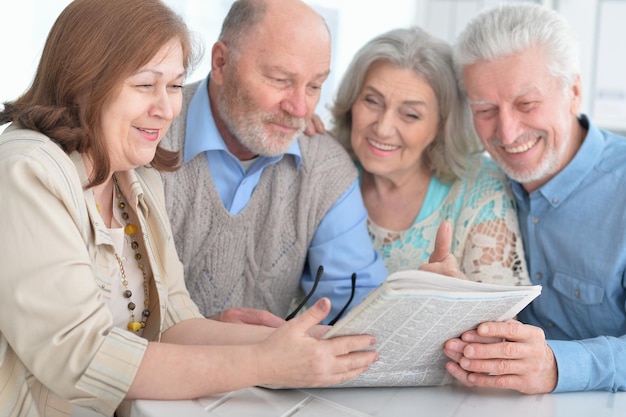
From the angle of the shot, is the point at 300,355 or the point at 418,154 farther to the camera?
the point at 418,154

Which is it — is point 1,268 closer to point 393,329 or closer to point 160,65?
point 160,65

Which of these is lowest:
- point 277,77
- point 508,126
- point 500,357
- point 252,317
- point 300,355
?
point 252,317

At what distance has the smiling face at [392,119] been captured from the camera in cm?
224

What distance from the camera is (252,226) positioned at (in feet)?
6.89

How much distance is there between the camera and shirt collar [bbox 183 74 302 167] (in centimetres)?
206

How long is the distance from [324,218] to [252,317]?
42 cm

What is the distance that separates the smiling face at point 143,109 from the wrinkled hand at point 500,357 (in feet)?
2.26

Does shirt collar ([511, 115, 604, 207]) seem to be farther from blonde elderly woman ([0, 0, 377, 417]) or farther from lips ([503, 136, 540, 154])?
blonde elderly woman ([0, 0, 377, 417])

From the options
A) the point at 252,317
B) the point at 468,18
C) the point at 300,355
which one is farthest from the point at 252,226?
the point at 468,18

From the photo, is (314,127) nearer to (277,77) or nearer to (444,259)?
(277,77)

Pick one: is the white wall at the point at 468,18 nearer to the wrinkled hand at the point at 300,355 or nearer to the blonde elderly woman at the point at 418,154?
the blonde elderly woman at the point at 418,154

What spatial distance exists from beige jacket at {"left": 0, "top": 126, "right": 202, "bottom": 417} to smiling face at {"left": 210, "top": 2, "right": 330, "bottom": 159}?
0.79 metres

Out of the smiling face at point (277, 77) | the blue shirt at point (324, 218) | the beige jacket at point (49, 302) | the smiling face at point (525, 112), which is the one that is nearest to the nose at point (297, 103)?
the smiling face at point (277, 77)

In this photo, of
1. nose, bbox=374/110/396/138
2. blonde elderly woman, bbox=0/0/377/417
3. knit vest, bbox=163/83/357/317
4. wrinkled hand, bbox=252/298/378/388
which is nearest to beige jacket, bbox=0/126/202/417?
blonde elderly woman, bbox=0/0/377/417
